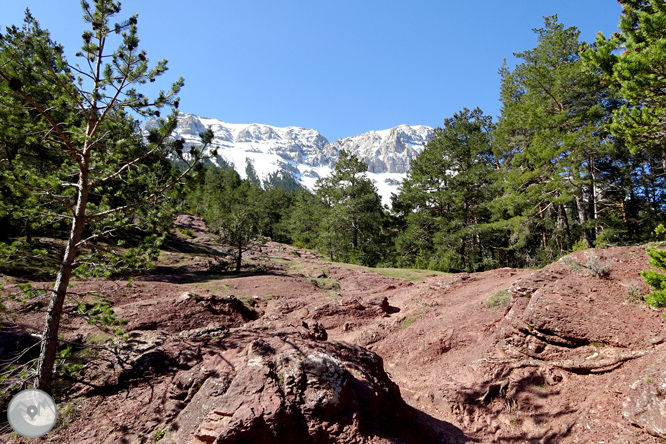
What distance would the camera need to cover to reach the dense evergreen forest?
5109 mm

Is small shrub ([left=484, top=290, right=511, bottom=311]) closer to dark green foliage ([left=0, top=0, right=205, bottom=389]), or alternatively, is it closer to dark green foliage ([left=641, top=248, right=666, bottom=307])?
dark green foliage ([left=641, top=248, right=666, bottom=307])

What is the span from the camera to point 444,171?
84.2ft

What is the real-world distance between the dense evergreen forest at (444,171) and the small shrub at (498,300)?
4953 mm

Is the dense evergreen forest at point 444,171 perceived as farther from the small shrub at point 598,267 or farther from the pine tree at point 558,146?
the small shrub at point 598,267

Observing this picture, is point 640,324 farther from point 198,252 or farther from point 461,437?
point 198,252

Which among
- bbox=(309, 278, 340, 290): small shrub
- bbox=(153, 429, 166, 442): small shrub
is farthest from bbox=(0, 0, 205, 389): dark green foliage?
bbox=(309, 278, 340, 290): small shrub

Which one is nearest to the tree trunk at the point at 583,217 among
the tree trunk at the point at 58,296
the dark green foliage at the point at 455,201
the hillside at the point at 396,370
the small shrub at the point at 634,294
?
the dark green foliage at the point at 455,201

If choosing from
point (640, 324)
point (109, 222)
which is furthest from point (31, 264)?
point (640, 324)

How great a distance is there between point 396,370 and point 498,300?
3.80 m

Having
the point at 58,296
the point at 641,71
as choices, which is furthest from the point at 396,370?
the point at 641,71

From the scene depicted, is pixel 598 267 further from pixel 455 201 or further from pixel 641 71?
pixel 455 201

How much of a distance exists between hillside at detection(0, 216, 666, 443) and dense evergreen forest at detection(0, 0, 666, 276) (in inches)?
73.4

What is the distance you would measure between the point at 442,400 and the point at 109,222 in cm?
740

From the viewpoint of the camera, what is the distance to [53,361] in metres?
4.75
